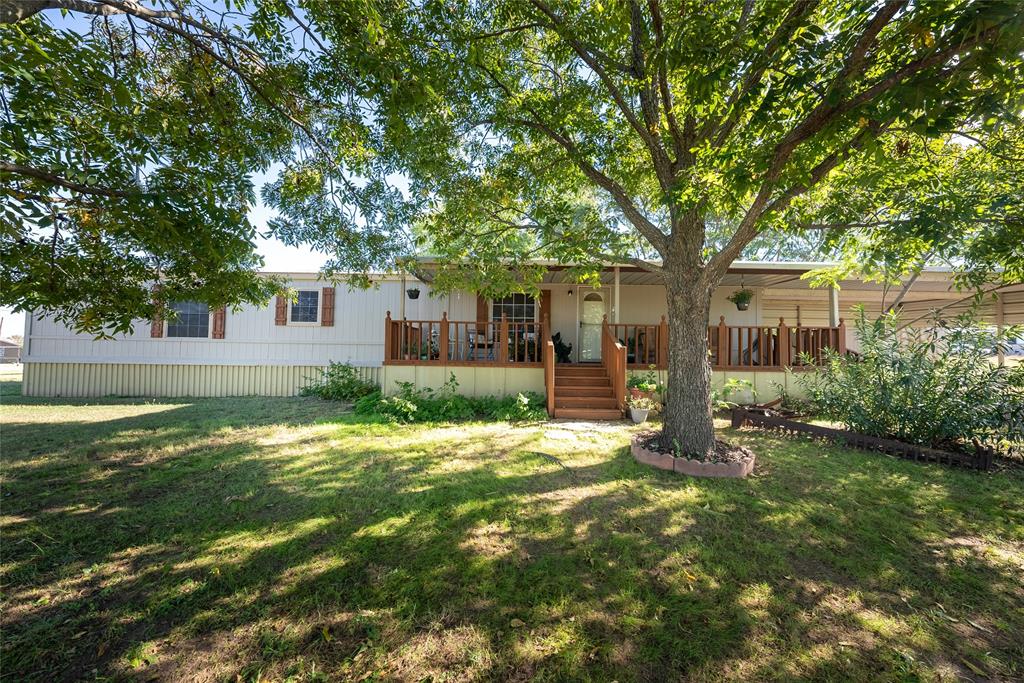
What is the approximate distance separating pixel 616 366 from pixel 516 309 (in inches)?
148

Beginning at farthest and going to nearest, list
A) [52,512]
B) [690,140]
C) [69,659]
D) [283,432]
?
1. [283,432]
2. [690,140]
3. [52,512]
4. [69,659]

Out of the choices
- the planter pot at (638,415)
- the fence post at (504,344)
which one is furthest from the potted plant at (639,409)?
the fence post at (504,344)

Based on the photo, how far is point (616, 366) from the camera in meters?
7.40

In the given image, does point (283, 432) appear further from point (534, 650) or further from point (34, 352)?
point (34, 352)

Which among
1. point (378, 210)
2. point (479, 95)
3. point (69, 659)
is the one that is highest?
point (479, 95)

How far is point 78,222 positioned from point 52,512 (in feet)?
8.14

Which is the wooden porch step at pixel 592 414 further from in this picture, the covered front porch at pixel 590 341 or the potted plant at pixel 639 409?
the potted plant at pixel 639 409

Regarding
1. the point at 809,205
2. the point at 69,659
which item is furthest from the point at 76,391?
the point at 809,205

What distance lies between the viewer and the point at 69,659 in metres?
1.76

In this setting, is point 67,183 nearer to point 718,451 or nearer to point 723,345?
point 718,451

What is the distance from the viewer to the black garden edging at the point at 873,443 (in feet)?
14.9

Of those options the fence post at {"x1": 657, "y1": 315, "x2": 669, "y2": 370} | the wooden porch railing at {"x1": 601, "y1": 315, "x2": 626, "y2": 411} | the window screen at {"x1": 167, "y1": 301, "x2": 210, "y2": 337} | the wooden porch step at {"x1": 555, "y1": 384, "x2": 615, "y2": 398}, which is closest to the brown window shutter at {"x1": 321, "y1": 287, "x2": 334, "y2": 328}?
the window screen at {"x1": 167, "y1": 301, "x2": 210, "y2": 337}

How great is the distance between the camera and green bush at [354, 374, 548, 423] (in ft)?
22.8

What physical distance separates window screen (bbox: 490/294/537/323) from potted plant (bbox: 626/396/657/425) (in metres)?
4.02
